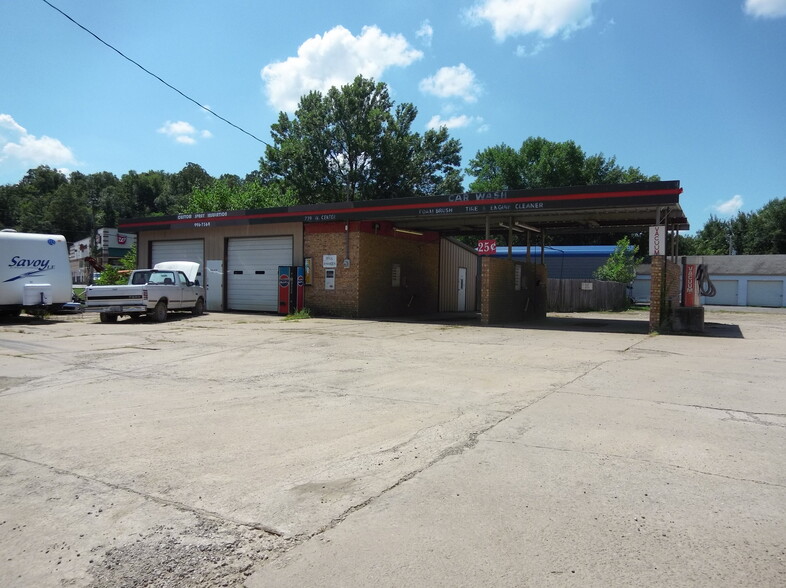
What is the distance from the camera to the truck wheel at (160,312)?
18281 millimetres

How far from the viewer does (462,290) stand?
2994cm

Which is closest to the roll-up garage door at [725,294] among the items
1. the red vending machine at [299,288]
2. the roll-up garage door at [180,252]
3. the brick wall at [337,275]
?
the brick wall at [337,275]

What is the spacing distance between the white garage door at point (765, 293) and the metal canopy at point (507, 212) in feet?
102

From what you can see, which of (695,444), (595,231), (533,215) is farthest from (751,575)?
(595,231)

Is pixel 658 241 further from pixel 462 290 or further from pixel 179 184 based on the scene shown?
pixel 179 184

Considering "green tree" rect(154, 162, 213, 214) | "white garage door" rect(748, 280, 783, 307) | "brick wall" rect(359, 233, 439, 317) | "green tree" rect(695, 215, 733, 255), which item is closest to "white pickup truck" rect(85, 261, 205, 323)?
"brick wall" rect(359, 233, 439, 317)

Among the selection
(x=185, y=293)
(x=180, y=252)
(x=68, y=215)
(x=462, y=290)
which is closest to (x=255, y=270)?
(x=185, y=293)

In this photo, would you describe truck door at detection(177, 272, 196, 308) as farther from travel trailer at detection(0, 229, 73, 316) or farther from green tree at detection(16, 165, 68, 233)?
green tree at detection(16, 165, 68, 233)

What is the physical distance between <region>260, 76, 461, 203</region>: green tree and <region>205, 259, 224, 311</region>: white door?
23.5 m

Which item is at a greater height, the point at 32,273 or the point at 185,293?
the point at 32,273

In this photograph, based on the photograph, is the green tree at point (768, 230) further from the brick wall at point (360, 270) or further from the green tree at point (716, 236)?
the brick wall at point (360, 270)

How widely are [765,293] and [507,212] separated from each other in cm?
3943

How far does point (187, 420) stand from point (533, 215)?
16.6m

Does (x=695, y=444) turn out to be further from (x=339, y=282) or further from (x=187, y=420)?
(x=339, y=282)
